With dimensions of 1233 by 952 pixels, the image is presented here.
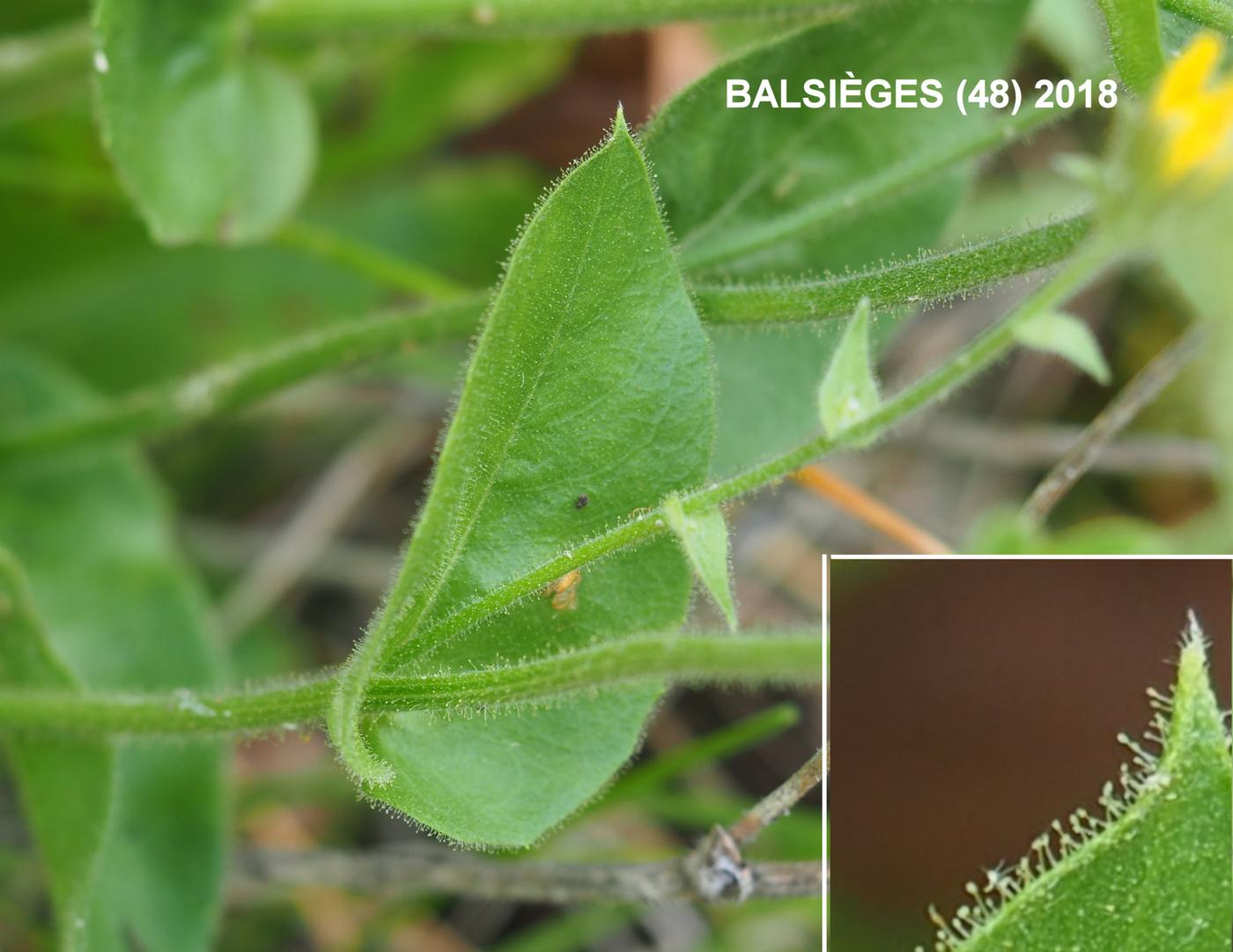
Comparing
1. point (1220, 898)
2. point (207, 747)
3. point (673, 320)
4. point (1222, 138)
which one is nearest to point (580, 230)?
point (673, 320)

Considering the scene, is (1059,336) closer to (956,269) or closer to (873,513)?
(956,269)

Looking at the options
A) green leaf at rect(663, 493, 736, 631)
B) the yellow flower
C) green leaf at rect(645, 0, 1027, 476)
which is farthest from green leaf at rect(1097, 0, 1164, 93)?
green leaf at rect(663, 493, 736, 631)

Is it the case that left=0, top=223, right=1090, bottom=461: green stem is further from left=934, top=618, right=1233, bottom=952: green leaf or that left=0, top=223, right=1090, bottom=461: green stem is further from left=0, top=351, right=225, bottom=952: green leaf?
left=934, top=618, right=1233, bottom=952: green leaf

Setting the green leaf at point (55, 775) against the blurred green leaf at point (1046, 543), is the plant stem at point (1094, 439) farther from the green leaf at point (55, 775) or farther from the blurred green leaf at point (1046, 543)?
the green leaf at point (55, 775)

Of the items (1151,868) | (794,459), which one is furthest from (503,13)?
(1151,868)

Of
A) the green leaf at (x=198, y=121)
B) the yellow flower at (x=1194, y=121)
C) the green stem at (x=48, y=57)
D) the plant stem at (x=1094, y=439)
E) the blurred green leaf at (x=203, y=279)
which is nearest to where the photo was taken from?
the yellow flower at (x=1194, y=121)

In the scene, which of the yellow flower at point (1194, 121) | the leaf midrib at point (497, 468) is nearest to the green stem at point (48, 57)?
the leaf midrib at point (497, 468)
